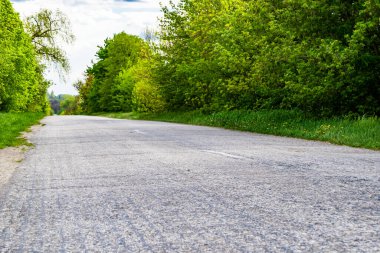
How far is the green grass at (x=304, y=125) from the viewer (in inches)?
433

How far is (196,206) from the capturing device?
3990mm

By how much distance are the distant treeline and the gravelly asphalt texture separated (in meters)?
7.13

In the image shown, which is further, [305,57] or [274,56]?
[274,56]

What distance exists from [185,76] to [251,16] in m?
12.2

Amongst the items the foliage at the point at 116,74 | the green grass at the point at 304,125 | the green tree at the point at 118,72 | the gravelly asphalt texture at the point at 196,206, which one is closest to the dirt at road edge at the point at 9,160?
the gravelly asphalt texture at the point at 196,206

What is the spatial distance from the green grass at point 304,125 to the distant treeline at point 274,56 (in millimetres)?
707

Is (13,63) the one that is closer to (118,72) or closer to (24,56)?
(24,56)

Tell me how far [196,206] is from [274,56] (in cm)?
1234

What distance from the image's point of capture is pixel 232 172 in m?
5.93

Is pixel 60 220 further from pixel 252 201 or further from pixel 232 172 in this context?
pixel 232 172

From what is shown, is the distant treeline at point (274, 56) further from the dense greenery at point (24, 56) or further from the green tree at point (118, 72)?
the green tree at point (118, 72)

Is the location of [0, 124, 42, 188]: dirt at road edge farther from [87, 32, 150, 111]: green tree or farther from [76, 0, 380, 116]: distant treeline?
[87, 32, 150, 111]: green tree

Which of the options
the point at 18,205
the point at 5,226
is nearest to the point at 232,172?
the point at 18,205

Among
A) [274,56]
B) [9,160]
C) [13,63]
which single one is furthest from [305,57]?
[13,63]
